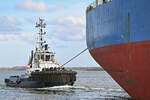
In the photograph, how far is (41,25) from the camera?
118 ft

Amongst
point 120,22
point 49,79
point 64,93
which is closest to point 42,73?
point 49,79

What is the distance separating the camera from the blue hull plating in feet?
40.1

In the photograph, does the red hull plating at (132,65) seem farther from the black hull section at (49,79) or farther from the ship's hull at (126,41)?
the black hull section at (49,79)

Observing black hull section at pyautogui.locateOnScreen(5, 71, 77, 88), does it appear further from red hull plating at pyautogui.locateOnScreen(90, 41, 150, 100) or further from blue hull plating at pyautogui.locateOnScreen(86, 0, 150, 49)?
red hull plating at pyautogui.locateOnScreen(90, 41, 150, 100)

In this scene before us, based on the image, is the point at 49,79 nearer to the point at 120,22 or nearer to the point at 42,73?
the point at 42,73

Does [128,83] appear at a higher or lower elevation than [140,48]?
lower

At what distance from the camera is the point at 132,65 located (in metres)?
13.1

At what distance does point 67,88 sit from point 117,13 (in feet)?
56.4

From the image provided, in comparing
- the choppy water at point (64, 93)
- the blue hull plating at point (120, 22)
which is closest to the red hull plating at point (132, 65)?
the blue hull plating at point (120, 22)

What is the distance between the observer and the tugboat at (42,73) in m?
30.0

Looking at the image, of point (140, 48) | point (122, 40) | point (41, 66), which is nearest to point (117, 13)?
point (122, 40)

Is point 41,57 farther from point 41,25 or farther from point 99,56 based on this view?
point 99,56

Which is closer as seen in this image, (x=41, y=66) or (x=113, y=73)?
(x=113, y=73)

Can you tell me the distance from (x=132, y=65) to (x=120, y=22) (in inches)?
72.6
